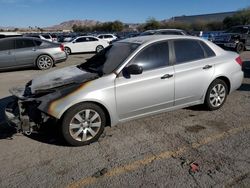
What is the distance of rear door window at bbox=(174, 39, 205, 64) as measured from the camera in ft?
16.6

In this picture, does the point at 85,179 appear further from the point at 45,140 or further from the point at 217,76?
the point at 217,76

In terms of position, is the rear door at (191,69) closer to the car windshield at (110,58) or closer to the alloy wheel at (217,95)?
the alloy wheel at (217,95)

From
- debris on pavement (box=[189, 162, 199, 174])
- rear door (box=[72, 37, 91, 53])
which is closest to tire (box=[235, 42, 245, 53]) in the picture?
rear door (box=[72, 37, 91, 53])

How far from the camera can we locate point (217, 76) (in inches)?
212

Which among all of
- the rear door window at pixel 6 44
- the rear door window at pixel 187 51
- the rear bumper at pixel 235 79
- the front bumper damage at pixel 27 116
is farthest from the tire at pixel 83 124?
the rear door window at pixel 6 44

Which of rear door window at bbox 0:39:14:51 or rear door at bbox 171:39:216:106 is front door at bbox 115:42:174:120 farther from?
rear door window at bbox 0:39:14:51

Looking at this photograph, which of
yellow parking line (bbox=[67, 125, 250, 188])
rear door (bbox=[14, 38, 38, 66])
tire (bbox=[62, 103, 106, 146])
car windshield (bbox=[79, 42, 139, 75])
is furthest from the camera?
rear door (bbox=[14, 38, 38, 66])

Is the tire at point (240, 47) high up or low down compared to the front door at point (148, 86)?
up

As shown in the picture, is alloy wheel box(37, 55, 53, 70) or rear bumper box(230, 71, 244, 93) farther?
alloy wheel box(37, 55, 53, 70)

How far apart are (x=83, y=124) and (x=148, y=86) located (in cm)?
123

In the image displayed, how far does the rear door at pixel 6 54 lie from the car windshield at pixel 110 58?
719 centimetres

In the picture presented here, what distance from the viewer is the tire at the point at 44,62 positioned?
38.9 feet

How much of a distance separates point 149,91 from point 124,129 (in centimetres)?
81

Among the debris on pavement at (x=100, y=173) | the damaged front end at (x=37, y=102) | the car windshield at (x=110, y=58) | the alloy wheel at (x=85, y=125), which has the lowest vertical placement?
the debris on pavement at (x=100, y=173)
